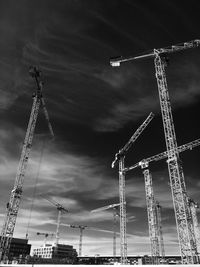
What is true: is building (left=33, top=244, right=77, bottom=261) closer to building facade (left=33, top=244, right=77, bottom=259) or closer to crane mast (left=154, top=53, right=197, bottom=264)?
building facade (left=33, top=244, right=77, bottom=259)

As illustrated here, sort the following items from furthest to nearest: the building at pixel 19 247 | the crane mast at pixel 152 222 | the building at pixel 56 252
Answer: the building at pixel 56 252, the building at pixel 19 247, the crane mast at pixel 152 222

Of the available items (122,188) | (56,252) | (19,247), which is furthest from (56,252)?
(122,188)

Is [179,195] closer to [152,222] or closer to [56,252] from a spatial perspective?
[152,222]

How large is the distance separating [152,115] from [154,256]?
6010 centimetres

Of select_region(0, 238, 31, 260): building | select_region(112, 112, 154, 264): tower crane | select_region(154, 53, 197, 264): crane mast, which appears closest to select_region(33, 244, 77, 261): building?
select_region(0, 238, 31, 260): building

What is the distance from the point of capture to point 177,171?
161ft

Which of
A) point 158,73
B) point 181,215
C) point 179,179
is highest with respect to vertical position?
point 158,73

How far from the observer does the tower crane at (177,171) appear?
44031mm

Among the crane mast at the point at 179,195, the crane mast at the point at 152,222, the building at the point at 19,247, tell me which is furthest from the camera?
the building at the point at 19,247

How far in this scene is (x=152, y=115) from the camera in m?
112

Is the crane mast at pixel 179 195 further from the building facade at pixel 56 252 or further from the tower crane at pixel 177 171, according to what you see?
the building facade at pixel 56 252

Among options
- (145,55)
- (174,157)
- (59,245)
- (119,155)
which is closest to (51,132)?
(119,155)

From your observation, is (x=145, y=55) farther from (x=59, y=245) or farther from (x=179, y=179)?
(x=59, y=245)

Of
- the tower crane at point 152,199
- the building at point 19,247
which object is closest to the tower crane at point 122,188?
the tower crane at point 152,199
